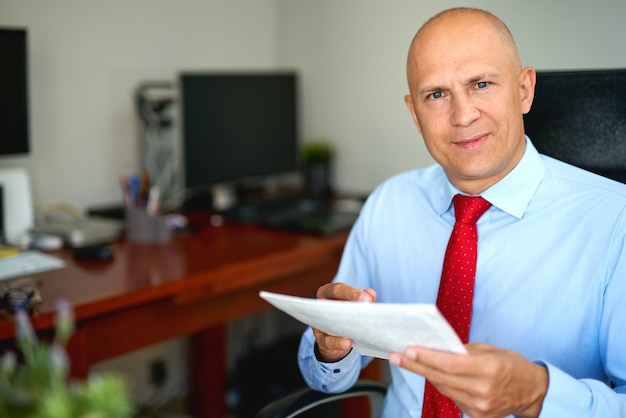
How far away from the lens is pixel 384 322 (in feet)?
2.64

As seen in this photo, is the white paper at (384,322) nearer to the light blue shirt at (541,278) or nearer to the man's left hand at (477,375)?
the man's left hand at (477,375)

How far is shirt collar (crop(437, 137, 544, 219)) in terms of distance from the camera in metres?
1.19

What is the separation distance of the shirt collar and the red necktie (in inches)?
0.9

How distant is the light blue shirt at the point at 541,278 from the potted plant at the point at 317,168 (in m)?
1.45

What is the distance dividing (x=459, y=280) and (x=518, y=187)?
0.62 feet

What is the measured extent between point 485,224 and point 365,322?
47cm

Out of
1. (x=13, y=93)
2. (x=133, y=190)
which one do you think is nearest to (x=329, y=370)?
(x=133, y=190)

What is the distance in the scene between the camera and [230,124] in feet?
7.96

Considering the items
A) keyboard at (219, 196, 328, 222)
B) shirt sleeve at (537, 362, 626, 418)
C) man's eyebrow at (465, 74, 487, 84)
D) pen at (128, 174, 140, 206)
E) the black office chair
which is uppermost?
man's eyebrow at (465, 74, 487, 84)

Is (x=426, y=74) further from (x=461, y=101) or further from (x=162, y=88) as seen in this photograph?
(x=162, y=88)

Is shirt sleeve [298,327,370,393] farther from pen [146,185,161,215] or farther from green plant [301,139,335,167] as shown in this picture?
green plant [301,139,335,167]

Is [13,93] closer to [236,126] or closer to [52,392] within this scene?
[236,126]

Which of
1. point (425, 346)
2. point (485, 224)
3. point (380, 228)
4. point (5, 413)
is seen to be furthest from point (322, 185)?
point (5, 413)

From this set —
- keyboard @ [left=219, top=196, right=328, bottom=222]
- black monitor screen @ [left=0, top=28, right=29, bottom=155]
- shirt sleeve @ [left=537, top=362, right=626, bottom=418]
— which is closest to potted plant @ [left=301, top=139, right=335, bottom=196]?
keyboard @ [left=219, top=196, right=328, bottom=222]
